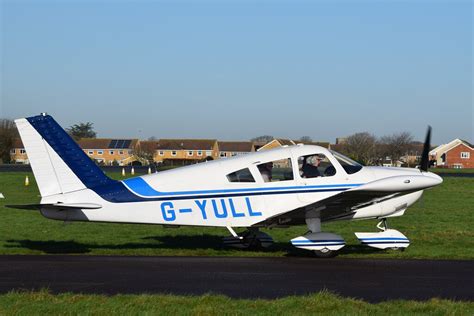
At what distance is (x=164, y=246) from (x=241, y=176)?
288 centimetres

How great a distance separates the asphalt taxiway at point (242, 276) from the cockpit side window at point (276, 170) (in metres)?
1.59

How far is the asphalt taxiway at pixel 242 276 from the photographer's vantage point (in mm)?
10250

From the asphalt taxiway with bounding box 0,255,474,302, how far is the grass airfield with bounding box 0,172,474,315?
2.57 ft

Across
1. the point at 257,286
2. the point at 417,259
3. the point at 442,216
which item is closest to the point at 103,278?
the point at 257,286

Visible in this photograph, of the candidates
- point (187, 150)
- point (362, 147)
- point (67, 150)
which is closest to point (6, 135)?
point (187, 150)

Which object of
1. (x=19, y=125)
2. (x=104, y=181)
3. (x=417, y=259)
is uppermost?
(x=19, y=125)

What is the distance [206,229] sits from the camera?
19.8m

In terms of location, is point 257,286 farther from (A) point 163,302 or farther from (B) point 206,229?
(B) point 206,229

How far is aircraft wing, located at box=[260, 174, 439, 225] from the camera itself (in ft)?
45.2

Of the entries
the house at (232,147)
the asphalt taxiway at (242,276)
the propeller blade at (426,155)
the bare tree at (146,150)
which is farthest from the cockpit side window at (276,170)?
the house at (232,147)

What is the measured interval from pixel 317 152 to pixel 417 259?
2731mm

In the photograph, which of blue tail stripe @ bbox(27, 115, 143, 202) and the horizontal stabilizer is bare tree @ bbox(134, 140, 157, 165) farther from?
the horizontal stabilizer

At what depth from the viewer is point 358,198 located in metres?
14.3

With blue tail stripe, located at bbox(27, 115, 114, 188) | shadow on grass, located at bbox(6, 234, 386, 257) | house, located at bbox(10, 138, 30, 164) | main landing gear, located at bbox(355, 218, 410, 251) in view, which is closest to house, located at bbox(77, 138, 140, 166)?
house, located at bbox(10, 138, 30, 164)
